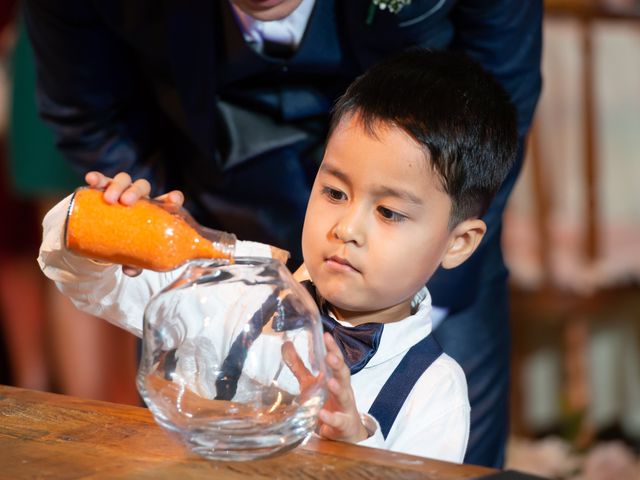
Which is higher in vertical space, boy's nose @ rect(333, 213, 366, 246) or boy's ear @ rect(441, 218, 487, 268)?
boy's nose @ rect(333, 213, 366, 246)

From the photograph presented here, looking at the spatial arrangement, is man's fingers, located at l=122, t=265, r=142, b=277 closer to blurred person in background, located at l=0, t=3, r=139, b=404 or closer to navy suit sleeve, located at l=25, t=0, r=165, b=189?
navy suit sleeve, located at l=25, t=0, r=165, b=189

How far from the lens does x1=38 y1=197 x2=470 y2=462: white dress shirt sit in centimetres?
119

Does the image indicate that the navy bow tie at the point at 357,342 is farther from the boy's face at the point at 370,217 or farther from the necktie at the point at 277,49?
the necktie at the point at 277,49

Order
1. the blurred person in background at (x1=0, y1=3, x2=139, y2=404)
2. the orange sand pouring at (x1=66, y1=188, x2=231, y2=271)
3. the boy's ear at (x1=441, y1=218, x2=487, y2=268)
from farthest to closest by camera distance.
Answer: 1. the blurred person in background at (x1=0, y1=3, x2=139, y2=404)
2. the boy's ear at (x1=441, y1=218, x2=487, y2=268)
3. the orange sand pouring at (x1=66, y1=188, x2=231, y2=271)

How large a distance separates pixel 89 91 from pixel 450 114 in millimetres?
686

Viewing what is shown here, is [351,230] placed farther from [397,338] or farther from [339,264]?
[397,338]

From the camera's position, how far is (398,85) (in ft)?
4.13

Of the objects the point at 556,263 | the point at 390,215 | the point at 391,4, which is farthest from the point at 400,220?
the point at 556,263

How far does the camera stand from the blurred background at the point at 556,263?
Result: 270cm

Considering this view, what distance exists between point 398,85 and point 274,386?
0.42 meters

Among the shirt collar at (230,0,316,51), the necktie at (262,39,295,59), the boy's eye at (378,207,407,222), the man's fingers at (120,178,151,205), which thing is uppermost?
the shirt collar at (230,0,316,51)

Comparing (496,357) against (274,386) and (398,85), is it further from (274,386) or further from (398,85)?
(274,386)

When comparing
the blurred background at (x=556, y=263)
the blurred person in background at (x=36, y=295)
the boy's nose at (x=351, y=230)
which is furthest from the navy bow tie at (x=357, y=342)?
the blurred person in background at (x=36, y=295)

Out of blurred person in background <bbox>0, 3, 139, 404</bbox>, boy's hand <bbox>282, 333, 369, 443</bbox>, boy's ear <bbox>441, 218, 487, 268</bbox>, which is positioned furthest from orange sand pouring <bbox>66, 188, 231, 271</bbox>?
blurred person in background <bbox>0, 3, 139, 404</bbox>
